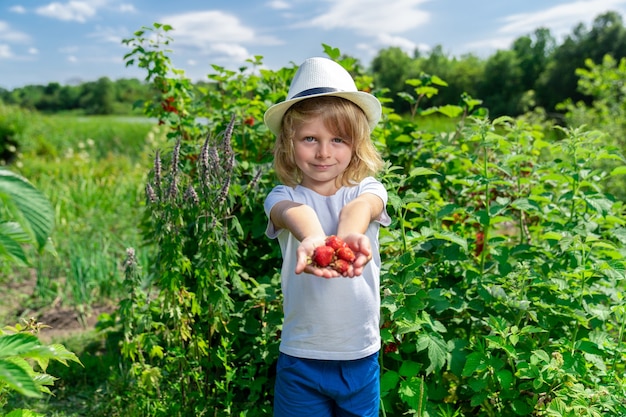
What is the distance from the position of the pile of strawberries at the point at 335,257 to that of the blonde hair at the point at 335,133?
1.41 feet

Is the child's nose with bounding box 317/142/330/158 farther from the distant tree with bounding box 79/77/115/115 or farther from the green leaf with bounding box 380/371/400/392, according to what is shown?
the distant tree with bounding box 79/77/115/115

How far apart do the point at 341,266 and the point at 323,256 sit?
1.8 inches

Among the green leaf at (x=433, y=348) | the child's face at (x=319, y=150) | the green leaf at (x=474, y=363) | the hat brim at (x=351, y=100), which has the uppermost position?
the hat brim at (x=351, y=100)

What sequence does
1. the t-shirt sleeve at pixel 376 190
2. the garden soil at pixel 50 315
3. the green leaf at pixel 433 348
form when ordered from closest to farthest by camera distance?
1. the t-shirt sleeve at pixel 376 190
2. the green leaf at pixel 433 348
3. the garden soil at pixel 50 315

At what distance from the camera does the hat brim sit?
5.60 feet

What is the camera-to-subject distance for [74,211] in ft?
19.7

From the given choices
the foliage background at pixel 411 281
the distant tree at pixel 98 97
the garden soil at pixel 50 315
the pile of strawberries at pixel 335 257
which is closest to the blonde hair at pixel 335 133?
the foliage background at pixel 411 281

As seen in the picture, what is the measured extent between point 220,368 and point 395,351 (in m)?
0.80

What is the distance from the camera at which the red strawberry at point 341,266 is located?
1355mm

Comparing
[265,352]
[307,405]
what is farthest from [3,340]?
[265,352]

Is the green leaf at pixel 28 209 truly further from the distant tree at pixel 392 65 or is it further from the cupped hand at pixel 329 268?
the distant tree at pixel 392 65

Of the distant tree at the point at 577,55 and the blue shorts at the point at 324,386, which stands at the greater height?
the distant tree at the point at 577,55

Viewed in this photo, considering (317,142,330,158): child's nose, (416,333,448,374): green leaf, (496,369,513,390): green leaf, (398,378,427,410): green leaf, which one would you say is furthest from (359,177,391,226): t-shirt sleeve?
(496,369,513,390): green leaf

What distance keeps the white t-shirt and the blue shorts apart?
48mm
